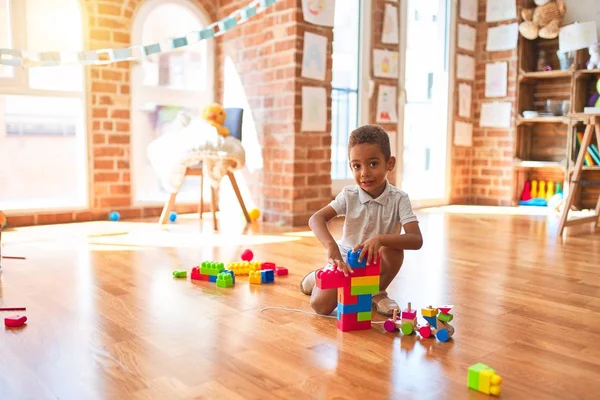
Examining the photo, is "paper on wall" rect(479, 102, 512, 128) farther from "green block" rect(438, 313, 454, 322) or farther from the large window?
"green block" rect(438, 313, 454, 322)

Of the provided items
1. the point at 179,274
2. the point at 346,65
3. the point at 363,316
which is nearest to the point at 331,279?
the point at 363,316

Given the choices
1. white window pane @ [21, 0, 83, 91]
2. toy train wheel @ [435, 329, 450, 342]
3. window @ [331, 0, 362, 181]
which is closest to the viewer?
toy train wheel @ [435, 329, 450, 342]

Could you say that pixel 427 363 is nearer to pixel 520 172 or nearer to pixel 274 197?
pixel 274 197

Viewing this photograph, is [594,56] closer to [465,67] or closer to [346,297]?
[465,67]

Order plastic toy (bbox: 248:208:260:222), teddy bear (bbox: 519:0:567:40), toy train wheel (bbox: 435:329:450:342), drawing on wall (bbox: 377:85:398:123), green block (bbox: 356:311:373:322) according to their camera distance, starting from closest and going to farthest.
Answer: toy train wheel (bbox: 435:329:450:342)
green block (bbox: 356:311:373:322)
plastic toy (bbox: 248:208:260:222)
drawing on wall (bbox: 377:85:398:123)
teddy bear (bbox: 519:0:567:40)

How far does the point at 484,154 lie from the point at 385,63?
158 cm

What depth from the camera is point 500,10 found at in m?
5.45

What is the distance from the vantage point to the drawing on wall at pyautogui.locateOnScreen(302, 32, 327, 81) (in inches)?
150

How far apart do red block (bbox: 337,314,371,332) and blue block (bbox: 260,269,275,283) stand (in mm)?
574

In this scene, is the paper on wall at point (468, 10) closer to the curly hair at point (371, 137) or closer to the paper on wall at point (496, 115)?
the paper on wall at point (496, 115)

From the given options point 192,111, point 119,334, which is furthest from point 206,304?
point 192,111

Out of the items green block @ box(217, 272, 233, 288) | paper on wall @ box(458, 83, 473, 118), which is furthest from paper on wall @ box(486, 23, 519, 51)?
green block @ box(217, 272, 233, 288)

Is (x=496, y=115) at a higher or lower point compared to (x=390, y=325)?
higher

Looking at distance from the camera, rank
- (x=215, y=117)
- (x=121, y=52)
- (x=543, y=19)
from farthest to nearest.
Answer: (x=543, y=19) → (x=215, y=117) → (x=121, y=52)
